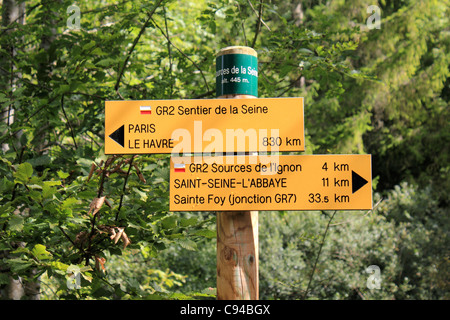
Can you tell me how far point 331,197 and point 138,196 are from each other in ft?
3.86

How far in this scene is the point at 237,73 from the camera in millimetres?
2238

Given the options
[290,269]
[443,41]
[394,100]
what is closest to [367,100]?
[394,100]

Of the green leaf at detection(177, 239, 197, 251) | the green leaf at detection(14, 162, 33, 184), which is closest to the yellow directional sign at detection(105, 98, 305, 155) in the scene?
the green leaf at detection(14, 162, 33, 184)

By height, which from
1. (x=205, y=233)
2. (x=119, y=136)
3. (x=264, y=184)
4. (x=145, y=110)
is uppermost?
(x=145, y=110)

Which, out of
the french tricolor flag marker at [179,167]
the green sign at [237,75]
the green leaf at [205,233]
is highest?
the green sign at [237,75]

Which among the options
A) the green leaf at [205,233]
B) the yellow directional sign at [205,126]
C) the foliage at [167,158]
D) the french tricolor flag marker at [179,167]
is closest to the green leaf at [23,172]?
the foliage at [167,158]

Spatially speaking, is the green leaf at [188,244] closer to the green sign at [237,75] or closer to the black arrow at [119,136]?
the black arrow at [119,136]

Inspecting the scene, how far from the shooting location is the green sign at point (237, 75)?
223 centimetres

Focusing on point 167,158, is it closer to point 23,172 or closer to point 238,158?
point 23,172

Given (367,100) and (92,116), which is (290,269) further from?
(367,100)

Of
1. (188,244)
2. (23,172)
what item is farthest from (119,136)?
(188,244)

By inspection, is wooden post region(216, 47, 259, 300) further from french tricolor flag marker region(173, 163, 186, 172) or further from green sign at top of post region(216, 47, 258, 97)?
french tricolor flag marker region(173, 163, 186, 172)

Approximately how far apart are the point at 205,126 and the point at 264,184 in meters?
0.33

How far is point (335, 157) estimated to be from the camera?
85.4 inches
